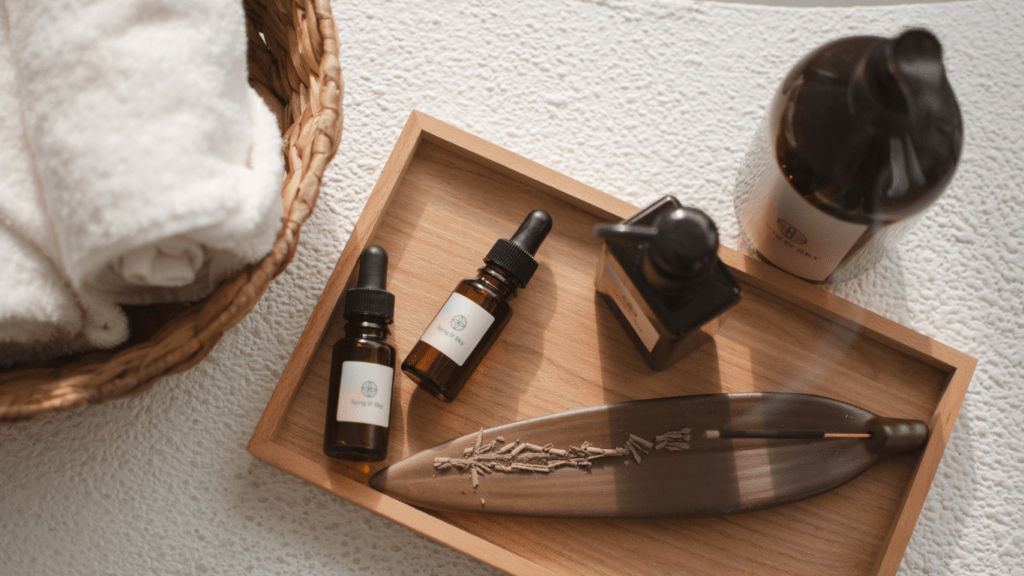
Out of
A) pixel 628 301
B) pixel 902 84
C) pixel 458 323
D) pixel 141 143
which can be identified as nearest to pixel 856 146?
pixel 902 84

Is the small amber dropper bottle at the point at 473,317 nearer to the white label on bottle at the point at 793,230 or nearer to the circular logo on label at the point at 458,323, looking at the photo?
the circular logo on label at the point at 458,323

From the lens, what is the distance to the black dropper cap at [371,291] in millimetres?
439

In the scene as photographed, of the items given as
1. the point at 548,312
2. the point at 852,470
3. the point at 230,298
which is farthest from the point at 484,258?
the point at 852,470

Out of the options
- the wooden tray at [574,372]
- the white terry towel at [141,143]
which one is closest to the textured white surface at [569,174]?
the wooden tray at [574,372]

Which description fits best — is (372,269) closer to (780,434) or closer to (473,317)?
(473,317)

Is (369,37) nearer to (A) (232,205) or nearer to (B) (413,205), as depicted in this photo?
(B) (413,205)

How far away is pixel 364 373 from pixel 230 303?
109 mm

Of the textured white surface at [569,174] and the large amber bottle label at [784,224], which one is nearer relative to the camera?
the large amber bottle label at [784,224]

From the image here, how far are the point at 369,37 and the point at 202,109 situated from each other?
0.89 feet

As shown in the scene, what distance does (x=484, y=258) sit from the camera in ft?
1.53

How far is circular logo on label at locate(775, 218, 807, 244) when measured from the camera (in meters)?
0.42

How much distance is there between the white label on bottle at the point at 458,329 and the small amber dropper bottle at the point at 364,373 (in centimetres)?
4

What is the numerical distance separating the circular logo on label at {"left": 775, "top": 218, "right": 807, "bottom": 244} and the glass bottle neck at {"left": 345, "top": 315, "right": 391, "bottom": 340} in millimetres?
289

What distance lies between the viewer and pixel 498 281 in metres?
0.46
